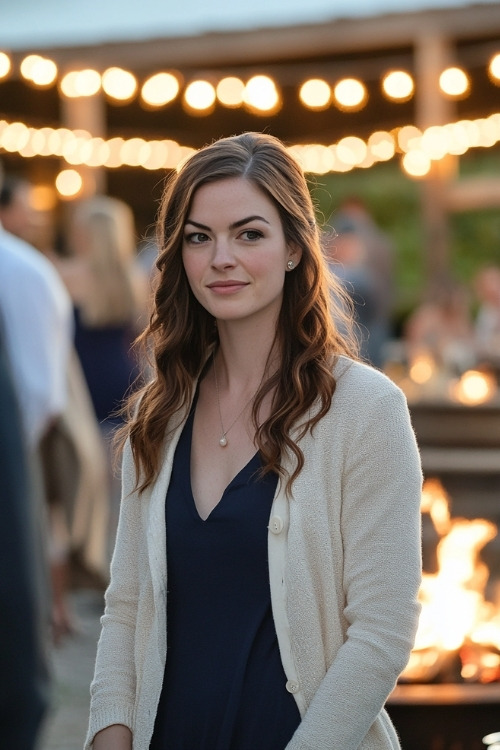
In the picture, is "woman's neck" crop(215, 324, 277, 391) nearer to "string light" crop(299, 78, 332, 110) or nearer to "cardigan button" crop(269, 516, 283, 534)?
"cardigan button" crop(269, 516, 283, 534)

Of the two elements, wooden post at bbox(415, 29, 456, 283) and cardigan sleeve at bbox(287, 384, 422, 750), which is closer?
cardigan sleeve at bbox(287, 384, 422, 750)

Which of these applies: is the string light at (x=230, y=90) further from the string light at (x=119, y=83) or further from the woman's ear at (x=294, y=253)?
the woman's ear at (x=294, y=253)

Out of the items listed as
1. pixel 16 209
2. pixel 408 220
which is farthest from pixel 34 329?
pixel 408 220

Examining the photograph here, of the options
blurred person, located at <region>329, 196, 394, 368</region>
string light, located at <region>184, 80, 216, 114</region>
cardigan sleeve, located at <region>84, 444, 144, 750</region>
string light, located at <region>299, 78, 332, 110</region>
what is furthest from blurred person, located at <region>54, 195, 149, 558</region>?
string light, located at <region>299, 78, 332, 110</region>

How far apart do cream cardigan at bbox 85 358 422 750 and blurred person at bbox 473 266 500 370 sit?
Answer: 7.06 m

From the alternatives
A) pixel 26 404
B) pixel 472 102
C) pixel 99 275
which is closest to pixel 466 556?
pixel 26 404

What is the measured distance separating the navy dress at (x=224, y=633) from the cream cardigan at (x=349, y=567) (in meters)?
0.04

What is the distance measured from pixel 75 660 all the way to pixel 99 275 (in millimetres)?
2187

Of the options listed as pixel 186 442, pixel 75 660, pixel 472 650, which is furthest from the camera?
pixel 75 660

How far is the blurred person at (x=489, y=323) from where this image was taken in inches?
372

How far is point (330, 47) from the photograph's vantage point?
42.7 ft

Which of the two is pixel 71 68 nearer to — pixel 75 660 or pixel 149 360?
pixel 75 660

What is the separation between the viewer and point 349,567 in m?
2.19

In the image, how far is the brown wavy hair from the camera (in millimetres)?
2279
